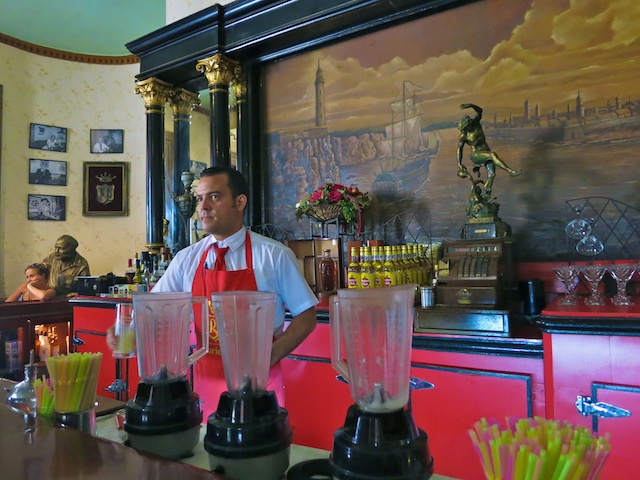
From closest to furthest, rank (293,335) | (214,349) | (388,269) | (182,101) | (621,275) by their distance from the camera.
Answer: (293,335), (214,349), (621,275), (388,269), (182,101)

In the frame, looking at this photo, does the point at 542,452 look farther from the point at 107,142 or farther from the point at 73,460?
the point at 107,142

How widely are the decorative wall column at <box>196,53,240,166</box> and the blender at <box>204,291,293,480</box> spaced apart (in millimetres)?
3150

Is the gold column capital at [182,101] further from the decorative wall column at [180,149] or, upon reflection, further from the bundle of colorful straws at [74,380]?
the bundle of colorful straws at [74,380]

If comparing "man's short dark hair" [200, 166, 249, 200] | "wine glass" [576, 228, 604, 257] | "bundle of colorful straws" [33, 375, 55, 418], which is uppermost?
"man's short dark hair" [200, 166, 249, 200]

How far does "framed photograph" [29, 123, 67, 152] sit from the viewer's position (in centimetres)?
640

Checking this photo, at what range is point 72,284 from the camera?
18.0 ft

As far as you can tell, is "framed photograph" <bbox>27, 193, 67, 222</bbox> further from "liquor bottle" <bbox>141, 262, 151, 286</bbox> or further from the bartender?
the bartender

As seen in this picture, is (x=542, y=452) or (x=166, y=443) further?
(x=166, y=443)

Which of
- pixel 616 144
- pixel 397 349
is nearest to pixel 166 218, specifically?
pixel 616 144

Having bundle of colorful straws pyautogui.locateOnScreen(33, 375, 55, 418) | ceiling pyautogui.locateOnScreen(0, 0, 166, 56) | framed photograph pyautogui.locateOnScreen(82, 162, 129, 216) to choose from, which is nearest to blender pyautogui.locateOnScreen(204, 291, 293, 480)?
bundle of colorful straws pyautogui.locateOnScreen(33, 375, 55, 418)

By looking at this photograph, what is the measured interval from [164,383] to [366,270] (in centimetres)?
197

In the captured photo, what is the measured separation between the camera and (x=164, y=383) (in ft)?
2.98

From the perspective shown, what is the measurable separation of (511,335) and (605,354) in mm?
370

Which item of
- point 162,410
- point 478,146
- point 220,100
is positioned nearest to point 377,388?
point 162,410
